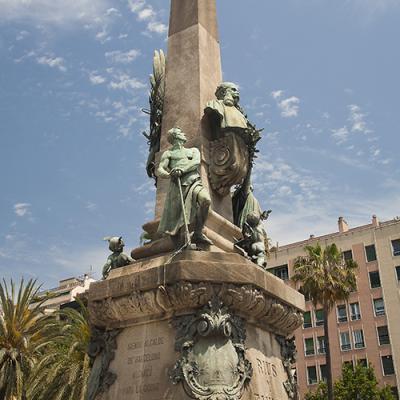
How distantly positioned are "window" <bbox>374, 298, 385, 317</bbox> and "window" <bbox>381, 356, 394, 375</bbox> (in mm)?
3592

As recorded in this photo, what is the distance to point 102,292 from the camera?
779cm

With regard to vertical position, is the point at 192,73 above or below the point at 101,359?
above

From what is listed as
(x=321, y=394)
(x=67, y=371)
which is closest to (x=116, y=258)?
(x=67, y=371)

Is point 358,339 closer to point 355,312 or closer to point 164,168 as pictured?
point 355,312

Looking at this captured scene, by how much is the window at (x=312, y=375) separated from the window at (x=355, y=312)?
17.8ft

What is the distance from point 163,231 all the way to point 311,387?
43.1 metres

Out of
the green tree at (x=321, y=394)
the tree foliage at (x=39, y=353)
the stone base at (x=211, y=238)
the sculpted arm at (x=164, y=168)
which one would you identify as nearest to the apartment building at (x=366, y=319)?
the green tree at (x=321, y=394)

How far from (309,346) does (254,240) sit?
42.4 meters

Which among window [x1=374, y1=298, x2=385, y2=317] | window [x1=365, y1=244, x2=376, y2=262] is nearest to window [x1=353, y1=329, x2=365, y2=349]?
window [x1=374, y1=298, x2=385, y2=317]

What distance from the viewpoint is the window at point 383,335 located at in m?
44.5

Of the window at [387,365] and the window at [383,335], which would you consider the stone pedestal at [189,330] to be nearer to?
the window at [387,365]

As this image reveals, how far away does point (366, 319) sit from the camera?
4603 cm

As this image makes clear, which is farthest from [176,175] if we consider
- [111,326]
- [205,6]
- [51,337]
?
[51,337]

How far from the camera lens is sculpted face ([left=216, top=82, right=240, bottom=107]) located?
9539mm
